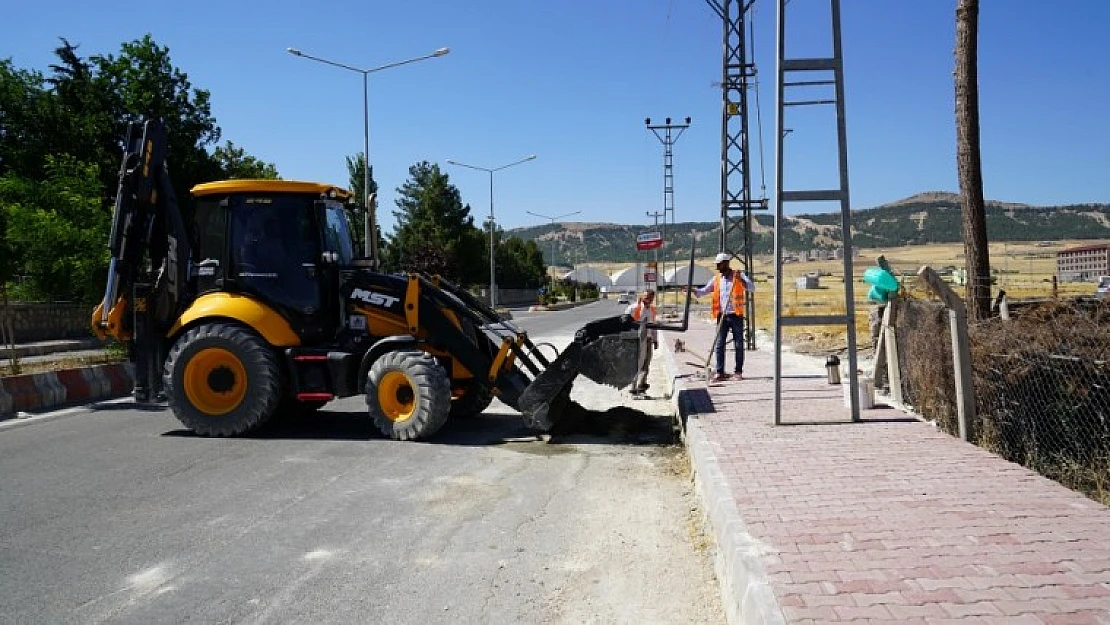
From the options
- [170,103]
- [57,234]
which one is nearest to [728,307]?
[57,234]

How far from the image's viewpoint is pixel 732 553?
4535mm

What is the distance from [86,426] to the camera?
10.6 m

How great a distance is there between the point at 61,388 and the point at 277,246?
5.42 m

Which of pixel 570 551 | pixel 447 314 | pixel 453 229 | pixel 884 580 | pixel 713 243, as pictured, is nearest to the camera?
pixel 884 580

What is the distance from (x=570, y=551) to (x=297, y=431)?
5584mm

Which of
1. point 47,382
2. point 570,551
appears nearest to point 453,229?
point 47,382

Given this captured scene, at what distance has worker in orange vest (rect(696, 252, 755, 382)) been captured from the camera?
39.2 feet

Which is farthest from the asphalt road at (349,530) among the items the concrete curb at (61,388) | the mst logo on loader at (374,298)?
the concrete curb at (61,388)

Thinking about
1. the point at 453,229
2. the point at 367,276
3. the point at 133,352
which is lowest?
the point at 133,352

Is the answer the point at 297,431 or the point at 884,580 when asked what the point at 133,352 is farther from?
the point at 884,580

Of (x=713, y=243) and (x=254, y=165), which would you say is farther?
(x=713, y=243)

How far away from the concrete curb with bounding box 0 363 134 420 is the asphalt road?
236 cm

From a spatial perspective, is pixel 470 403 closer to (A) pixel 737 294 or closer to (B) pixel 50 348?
(A) pixel 737 294

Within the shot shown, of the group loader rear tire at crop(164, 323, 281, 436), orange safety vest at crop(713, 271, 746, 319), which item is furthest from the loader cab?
orange safety vest at crop(713, 271, 746, 319)
